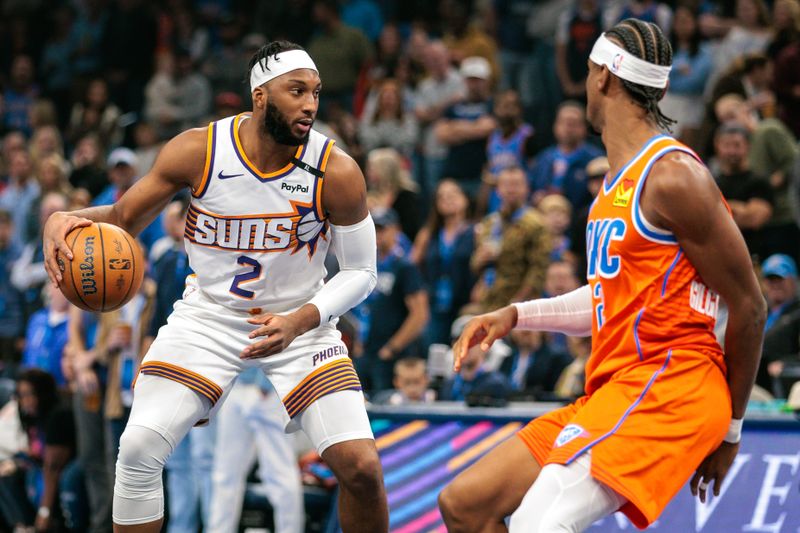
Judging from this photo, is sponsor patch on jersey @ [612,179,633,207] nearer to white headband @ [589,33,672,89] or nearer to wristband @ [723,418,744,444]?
white headband @ [589,33,672,89]

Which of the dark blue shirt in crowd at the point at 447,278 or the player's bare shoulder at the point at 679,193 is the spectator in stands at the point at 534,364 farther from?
the player's bare shoulder at the point at 679,193

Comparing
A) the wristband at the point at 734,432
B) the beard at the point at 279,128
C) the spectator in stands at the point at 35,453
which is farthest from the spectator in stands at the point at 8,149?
the wristband at the point at 734,432

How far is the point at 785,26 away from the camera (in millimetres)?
11211

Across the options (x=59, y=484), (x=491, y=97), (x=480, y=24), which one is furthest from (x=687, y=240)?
(x=480, y=24)

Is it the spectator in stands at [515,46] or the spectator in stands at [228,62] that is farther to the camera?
the spectator in stands at [228,62]

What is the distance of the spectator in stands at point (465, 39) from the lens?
13570mm

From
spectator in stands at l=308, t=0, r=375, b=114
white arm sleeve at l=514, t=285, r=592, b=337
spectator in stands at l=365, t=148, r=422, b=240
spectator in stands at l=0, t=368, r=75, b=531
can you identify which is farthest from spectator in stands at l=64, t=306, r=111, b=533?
white arm sleeve at l=514, t=285, r=592, b=337

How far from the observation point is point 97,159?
14.4 metres

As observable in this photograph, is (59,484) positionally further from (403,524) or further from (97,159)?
(97,159)

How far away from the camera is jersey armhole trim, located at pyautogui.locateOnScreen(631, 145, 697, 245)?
4227mm

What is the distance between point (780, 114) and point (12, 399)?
721 cm

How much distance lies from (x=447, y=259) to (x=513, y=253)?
1252mm

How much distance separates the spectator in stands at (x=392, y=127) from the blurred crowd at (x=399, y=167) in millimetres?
21

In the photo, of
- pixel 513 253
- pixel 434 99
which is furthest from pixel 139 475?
pixel 434 99
